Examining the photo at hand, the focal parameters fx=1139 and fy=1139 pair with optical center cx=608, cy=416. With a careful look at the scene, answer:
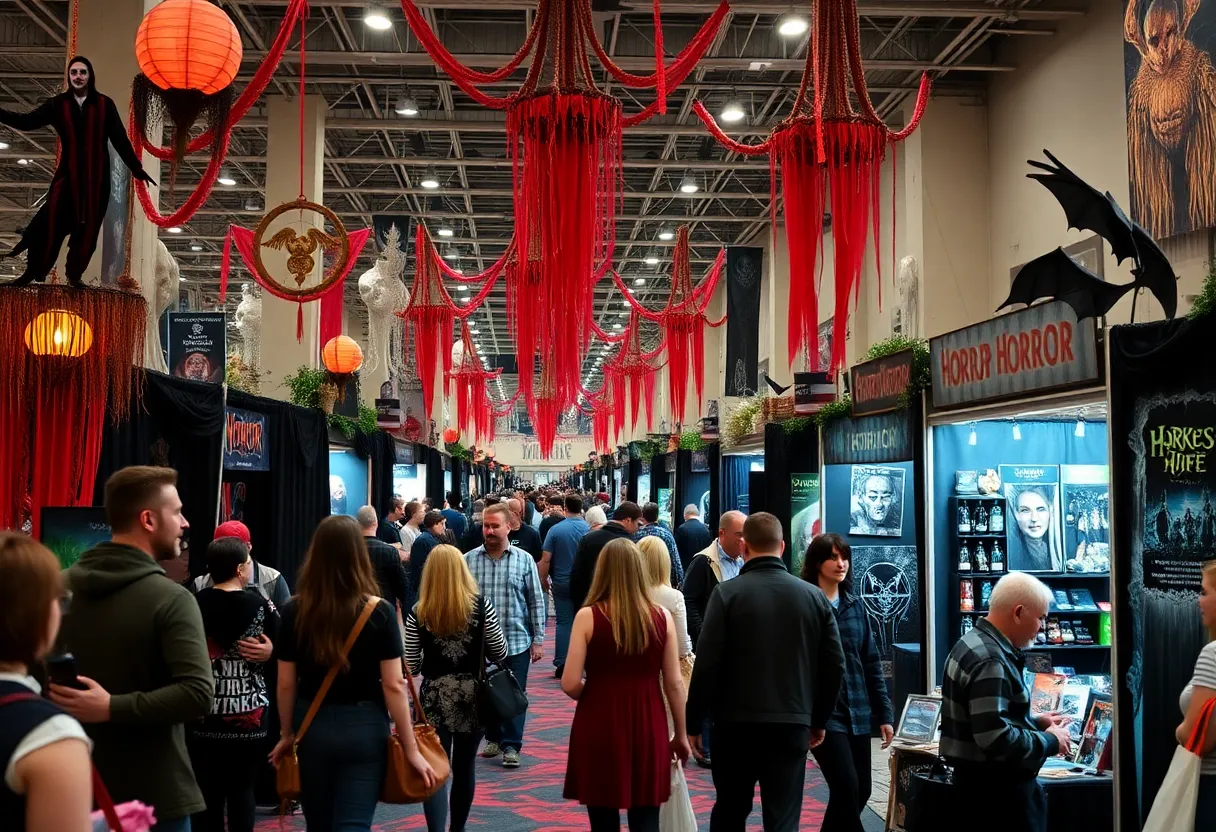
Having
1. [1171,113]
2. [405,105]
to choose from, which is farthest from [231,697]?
[405,105]

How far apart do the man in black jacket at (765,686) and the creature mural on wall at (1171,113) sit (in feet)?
16.6

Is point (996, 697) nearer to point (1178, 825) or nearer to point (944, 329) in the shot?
point (1178, 825)

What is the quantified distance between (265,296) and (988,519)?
31.6 feet

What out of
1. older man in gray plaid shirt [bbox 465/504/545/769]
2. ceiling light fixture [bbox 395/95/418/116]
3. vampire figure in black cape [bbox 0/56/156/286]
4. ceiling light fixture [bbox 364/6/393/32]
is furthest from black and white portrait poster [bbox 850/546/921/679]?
ceiling light fixture [bbox 395/95/418/116]

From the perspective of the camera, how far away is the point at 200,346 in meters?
9.80

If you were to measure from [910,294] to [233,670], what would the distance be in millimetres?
10811

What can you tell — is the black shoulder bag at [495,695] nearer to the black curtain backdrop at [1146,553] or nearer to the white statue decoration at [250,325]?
the black curtain backdrop at [1146,553]

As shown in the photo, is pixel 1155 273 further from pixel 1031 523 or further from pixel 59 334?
pixel 59 334

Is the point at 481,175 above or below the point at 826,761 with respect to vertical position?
above

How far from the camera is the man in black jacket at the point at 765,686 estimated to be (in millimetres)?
3643

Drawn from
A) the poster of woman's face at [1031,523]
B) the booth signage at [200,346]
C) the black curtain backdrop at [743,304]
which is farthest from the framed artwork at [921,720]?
the black curtain backdrop at [743,304]

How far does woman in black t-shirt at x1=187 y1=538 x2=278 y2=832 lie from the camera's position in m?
3.85

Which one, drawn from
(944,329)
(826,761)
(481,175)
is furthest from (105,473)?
(481,175)

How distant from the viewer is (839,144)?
5.56 m
